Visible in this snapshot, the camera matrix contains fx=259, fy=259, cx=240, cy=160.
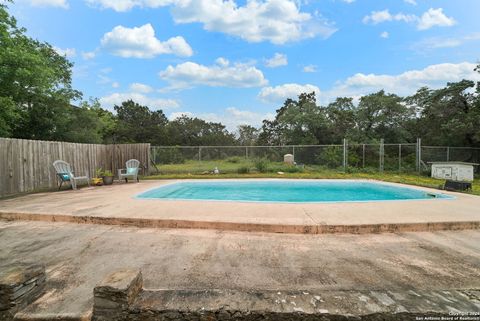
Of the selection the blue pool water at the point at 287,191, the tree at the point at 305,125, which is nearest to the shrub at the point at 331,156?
the blue pool water at the point at 287,191

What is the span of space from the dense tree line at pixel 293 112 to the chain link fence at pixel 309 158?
6.16 feet

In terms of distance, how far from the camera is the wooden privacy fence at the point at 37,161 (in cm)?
690

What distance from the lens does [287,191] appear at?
31.0 feet

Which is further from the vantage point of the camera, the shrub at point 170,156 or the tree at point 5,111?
the shrub at point 170,156

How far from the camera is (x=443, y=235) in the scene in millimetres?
3838

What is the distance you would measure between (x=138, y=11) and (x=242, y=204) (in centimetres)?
984

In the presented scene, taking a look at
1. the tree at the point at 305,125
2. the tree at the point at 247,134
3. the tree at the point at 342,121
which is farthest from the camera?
the tree at the point at 247,134

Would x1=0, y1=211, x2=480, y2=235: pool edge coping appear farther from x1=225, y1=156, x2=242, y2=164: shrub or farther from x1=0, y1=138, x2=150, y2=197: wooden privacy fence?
x1=225, y1=156, x2=242, y2=164: shrub

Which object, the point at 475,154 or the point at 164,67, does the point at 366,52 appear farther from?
the point at 164,67

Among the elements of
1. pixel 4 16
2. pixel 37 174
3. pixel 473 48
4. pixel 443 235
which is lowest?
pixel 443 235

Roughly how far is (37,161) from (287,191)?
8139 mm

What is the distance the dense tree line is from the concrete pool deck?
18.8 ft

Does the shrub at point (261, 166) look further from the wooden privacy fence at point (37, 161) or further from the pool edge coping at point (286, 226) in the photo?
the pool edge coping at point (286, 226)

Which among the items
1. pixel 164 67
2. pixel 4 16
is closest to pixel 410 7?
pixel 164 67
